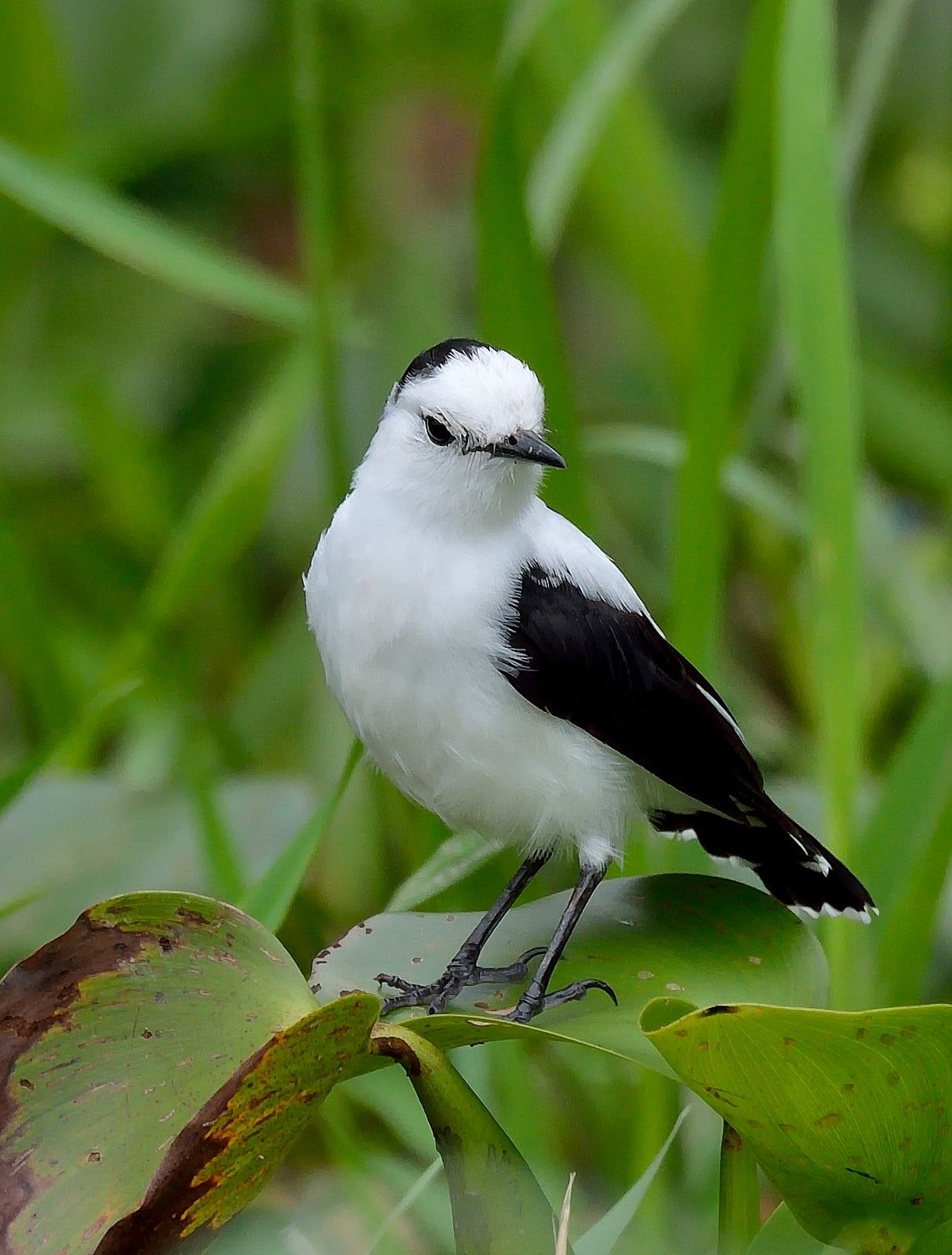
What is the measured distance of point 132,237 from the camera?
2918 millimetres

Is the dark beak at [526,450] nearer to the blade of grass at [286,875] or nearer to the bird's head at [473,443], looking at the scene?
the bird's head at [473,443]

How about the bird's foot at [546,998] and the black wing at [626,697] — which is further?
the black wing at [626,697]

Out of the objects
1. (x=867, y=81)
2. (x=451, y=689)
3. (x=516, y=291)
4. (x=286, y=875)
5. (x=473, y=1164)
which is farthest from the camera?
(x=867, y=81)

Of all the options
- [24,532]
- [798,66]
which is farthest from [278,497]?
[798,66]

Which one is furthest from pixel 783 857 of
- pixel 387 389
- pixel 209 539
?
pixel 387 389

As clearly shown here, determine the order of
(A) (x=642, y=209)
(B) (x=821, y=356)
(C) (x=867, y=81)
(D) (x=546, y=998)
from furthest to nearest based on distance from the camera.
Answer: (A) (x=642, y=209) < (C) (x=867, y=81) < (B) (x=821, y=356) < (D) (x=546, y=998)

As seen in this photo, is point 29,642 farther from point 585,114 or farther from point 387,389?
point 387,389

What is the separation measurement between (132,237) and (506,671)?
1419 millimetres

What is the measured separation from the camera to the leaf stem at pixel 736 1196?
1610 millimetres

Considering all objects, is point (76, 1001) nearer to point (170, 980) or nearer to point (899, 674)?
point (170, 980)

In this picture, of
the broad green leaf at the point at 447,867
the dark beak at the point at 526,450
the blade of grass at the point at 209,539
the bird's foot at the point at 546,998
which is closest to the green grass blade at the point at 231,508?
the blade of grass at the point at 209,539

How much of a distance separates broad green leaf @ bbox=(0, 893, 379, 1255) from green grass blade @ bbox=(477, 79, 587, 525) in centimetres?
118

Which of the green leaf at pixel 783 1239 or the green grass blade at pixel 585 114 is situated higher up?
the green grass blade at pixel 585 114

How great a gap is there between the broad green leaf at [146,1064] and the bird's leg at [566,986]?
33cm
